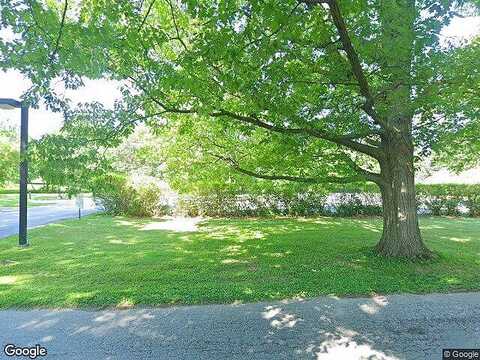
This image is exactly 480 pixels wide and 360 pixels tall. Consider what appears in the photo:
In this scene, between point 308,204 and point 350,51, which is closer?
point 350,51

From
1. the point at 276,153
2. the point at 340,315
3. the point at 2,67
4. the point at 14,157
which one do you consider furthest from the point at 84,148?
the point at 14,157

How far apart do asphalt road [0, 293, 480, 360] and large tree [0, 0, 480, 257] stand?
101 inches

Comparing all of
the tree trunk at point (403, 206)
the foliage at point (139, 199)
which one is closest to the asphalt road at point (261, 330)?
the tree trunk at point (403, 206)

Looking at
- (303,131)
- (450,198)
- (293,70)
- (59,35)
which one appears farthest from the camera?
(450,198)

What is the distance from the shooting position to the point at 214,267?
5.75 m

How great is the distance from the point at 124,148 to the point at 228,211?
16.1m

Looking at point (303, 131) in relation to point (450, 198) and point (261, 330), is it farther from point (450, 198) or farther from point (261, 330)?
point (450, 198)

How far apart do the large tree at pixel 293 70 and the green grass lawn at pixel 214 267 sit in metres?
1.15

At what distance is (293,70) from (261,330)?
3.51 meters

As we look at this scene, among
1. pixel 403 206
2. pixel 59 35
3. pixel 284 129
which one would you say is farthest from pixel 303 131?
pixel 59 35

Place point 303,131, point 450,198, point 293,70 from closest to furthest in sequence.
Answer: point 293,70 → point 303,131 → point 450,198

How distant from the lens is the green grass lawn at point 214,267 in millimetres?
4410

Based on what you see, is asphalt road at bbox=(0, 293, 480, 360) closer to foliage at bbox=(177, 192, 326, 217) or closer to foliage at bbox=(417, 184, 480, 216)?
foliage at bbox=(177, 192, 326, 217)

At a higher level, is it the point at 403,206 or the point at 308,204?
the point at 403,206
